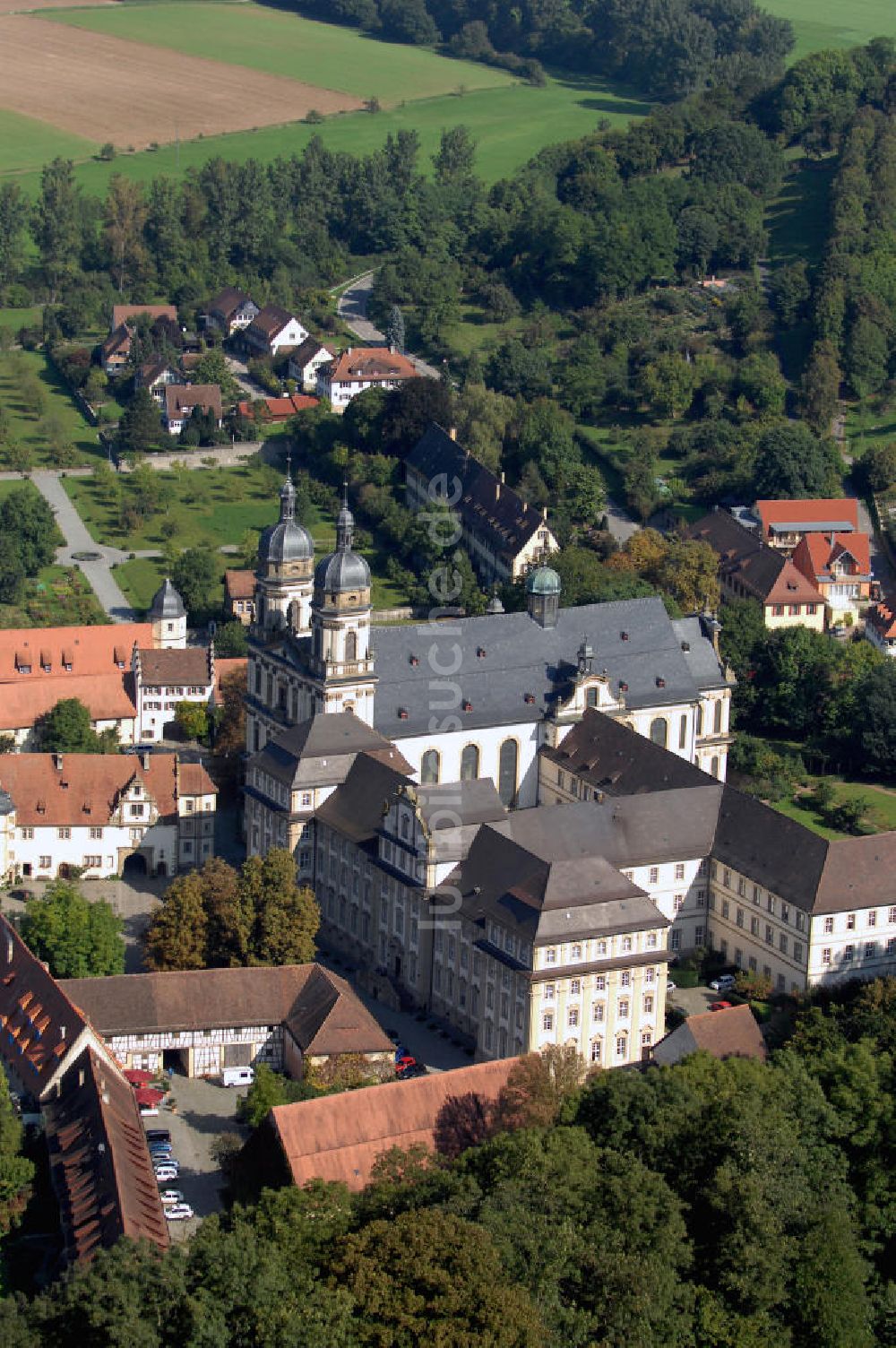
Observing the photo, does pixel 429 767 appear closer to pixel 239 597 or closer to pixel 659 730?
pixel 659 730

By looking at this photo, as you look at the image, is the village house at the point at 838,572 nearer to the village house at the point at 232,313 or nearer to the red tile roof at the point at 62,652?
the red tile roof at the point at 62,652

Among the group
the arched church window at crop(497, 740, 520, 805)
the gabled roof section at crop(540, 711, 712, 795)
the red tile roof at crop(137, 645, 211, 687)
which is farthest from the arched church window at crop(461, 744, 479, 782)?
the red tile roof at crop(137, 645, 211, 687)

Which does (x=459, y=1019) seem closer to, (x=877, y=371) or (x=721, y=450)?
(x=721, y=450)

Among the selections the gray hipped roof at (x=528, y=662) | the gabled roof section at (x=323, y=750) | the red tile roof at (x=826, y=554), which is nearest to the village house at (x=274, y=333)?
the red tile roof at (x=826, y=554)

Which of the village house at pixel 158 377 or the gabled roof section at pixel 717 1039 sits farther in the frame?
the village house at pixel 158 377

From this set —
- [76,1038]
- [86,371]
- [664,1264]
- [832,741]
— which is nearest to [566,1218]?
[664,1264]

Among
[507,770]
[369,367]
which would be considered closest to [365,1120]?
[507,770]
